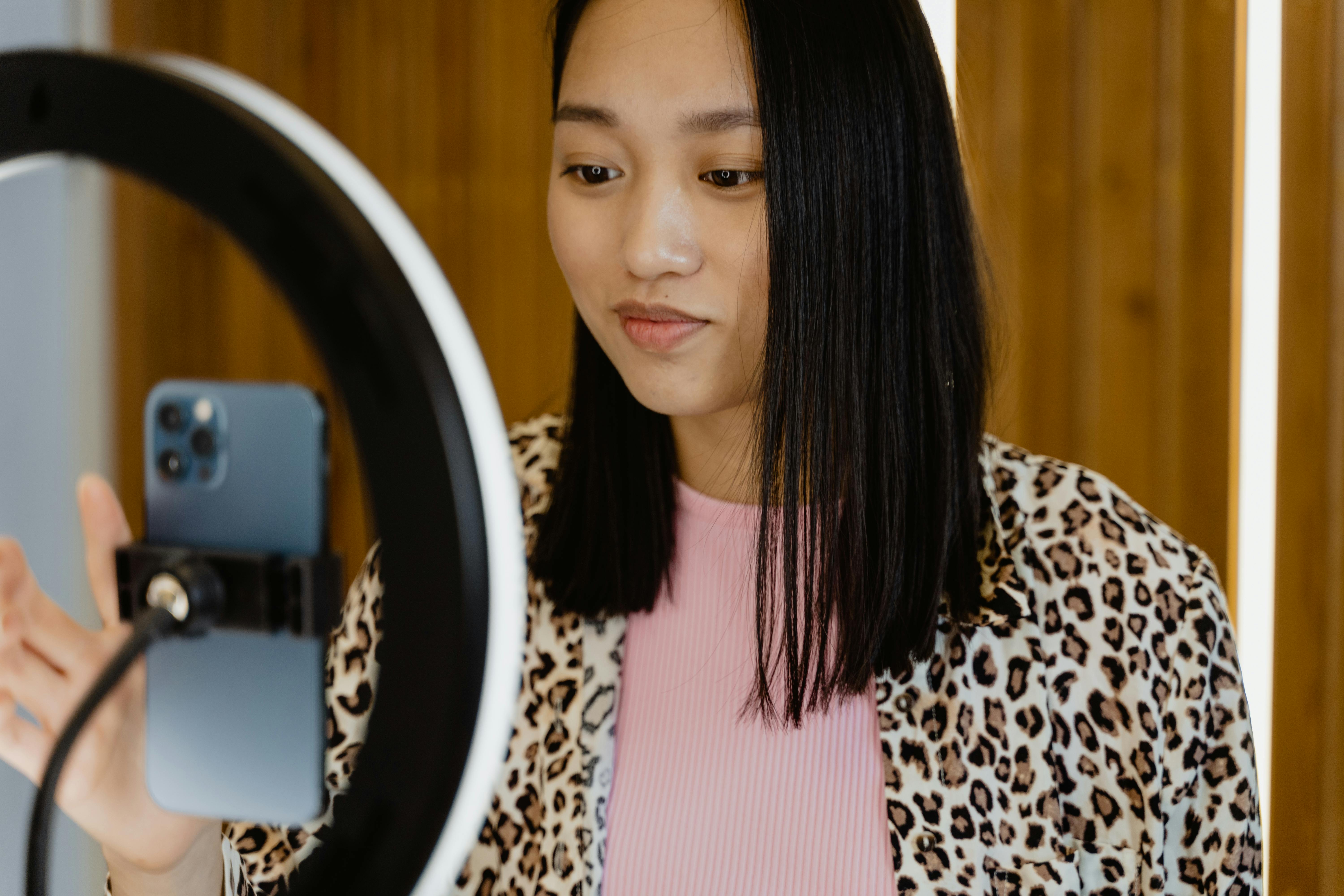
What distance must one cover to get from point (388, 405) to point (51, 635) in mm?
220

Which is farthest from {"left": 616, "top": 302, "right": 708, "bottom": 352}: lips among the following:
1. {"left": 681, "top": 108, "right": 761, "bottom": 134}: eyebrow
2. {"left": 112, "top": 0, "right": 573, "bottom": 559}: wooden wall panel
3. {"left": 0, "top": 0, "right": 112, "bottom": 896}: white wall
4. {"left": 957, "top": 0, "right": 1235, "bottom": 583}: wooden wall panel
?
{"left": 0, "top": 0, "right": 112, "bottom": 896}: white wall

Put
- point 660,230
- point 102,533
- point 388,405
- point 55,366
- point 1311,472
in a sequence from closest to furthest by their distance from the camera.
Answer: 1. point 388,405
2. point 102,533
3. point 660,230
4. point 1311,472
5. point 55,366

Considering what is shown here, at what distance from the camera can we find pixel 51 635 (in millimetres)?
379

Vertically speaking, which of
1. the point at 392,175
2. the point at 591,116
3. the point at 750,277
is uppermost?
the point at 392,175

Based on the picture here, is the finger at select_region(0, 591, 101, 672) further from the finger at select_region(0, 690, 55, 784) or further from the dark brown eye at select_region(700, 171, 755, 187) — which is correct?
the dark brown eye at select_region(700, 171, 755, 187)

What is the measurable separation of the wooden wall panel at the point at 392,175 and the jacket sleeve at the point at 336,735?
2.30 feet

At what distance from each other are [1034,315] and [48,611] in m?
1.22

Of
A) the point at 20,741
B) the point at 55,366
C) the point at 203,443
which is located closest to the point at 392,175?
the point at 55,366

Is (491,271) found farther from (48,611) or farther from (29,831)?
(29,831)

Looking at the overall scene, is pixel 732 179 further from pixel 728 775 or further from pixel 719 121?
pixel 728 775

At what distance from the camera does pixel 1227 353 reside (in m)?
1.29

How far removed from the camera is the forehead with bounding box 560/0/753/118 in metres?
0.67

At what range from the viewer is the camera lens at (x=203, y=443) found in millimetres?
271

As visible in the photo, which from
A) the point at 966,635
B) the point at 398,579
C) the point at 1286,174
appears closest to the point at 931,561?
the point at 966,635
